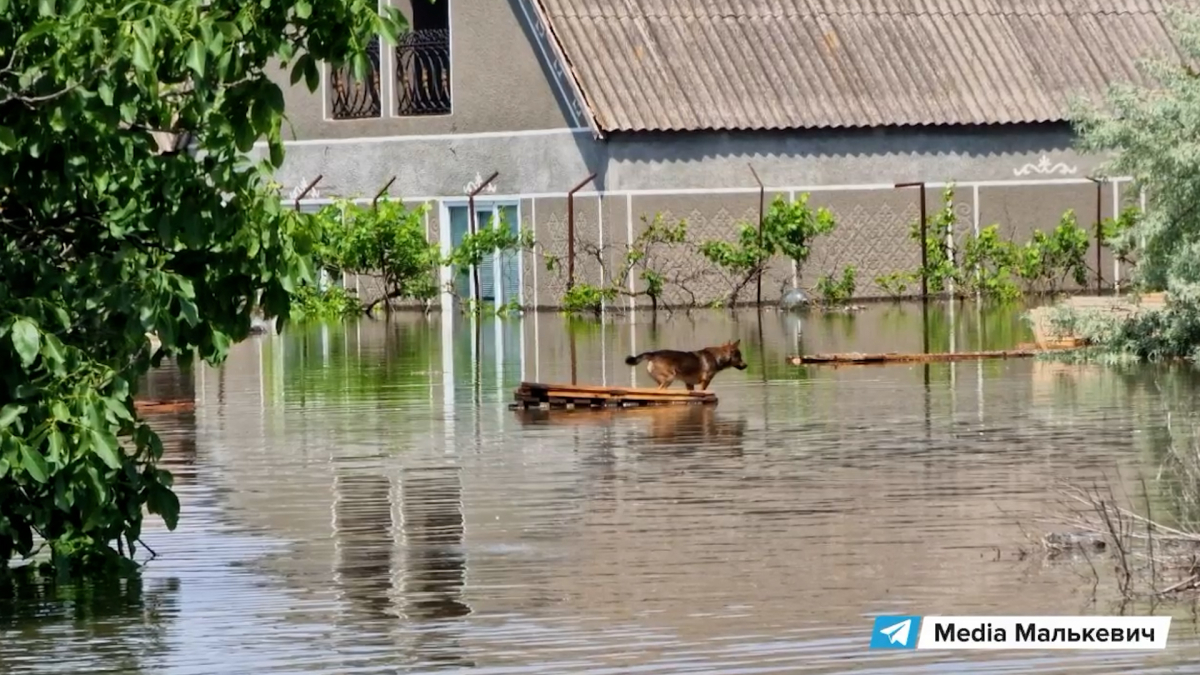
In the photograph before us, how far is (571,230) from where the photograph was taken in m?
40.7

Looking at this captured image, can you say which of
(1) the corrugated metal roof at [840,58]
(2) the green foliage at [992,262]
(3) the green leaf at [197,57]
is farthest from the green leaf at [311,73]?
(2) the green foliage at [992,262]

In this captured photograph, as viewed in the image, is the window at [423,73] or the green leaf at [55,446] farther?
the window at [423,73]

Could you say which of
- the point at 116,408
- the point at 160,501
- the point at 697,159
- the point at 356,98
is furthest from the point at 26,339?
the point at 356,98

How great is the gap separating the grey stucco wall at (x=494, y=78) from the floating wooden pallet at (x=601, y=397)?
57.6ft

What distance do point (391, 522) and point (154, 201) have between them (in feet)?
12.4

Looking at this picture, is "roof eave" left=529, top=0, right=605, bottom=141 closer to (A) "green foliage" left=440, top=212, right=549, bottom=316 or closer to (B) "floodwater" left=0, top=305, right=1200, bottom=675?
(A) "green foliage" left=440, top=212, right=549, bottom=316

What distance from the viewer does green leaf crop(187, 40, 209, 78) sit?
1160cm

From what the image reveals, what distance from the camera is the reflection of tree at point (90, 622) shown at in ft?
39.2

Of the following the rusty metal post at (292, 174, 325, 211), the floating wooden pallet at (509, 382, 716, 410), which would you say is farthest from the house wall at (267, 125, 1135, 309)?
the floating wooden pallet at (509, 382, 716, 410)

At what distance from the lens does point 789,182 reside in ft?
137

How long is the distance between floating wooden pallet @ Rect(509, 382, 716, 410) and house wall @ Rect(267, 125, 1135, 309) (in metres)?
16.9

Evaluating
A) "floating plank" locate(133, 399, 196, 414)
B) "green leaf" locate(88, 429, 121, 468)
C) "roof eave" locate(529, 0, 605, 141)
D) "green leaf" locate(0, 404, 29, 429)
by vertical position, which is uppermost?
"roof eave" locate(529, 0, 605, 141)

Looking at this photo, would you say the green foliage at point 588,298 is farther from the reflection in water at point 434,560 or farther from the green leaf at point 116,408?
the green leaf at point 116,408

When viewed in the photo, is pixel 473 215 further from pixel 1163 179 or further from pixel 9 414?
pixel 9 414
